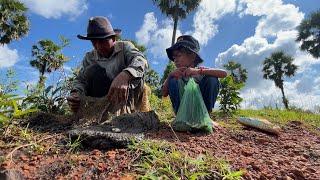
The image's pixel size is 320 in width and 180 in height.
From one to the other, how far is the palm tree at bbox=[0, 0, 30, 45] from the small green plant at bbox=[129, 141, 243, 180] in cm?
2062

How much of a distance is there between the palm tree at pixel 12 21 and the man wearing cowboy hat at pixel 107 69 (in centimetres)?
1901

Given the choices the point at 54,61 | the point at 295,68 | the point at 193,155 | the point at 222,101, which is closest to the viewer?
the point at 193,155

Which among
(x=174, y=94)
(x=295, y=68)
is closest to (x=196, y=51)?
(x=174, y=94)

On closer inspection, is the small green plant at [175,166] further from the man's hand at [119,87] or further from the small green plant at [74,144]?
the man's hand at [119,87]

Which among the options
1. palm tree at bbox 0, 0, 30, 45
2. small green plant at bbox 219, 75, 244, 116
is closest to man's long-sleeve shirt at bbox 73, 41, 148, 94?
small green plant at bbox 219, 75, 244, 116

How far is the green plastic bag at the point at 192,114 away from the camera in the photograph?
3.59 meters

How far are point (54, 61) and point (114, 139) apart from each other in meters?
2.18

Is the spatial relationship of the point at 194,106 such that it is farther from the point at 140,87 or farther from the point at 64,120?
the point at 64,120

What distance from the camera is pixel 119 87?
359cm

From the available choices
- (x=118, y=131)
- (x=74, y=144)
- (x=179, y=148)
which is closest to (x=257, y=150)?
(x=179, y=148)

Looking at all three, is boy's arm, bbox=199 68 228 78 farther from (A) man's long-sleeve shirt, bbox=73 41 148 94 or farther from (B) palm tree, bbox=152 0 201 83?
(B) palm tree, bbox=152 0 201 83

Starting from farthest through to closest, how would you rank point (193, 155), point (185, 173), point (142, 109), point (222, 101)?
point (222, 101)
point (142, 109)
point (193, 155)
point (185, 173)

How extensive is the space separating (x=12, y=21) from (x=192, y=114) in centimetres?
2052

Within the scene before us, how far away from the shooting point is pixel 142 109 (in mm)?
4168
